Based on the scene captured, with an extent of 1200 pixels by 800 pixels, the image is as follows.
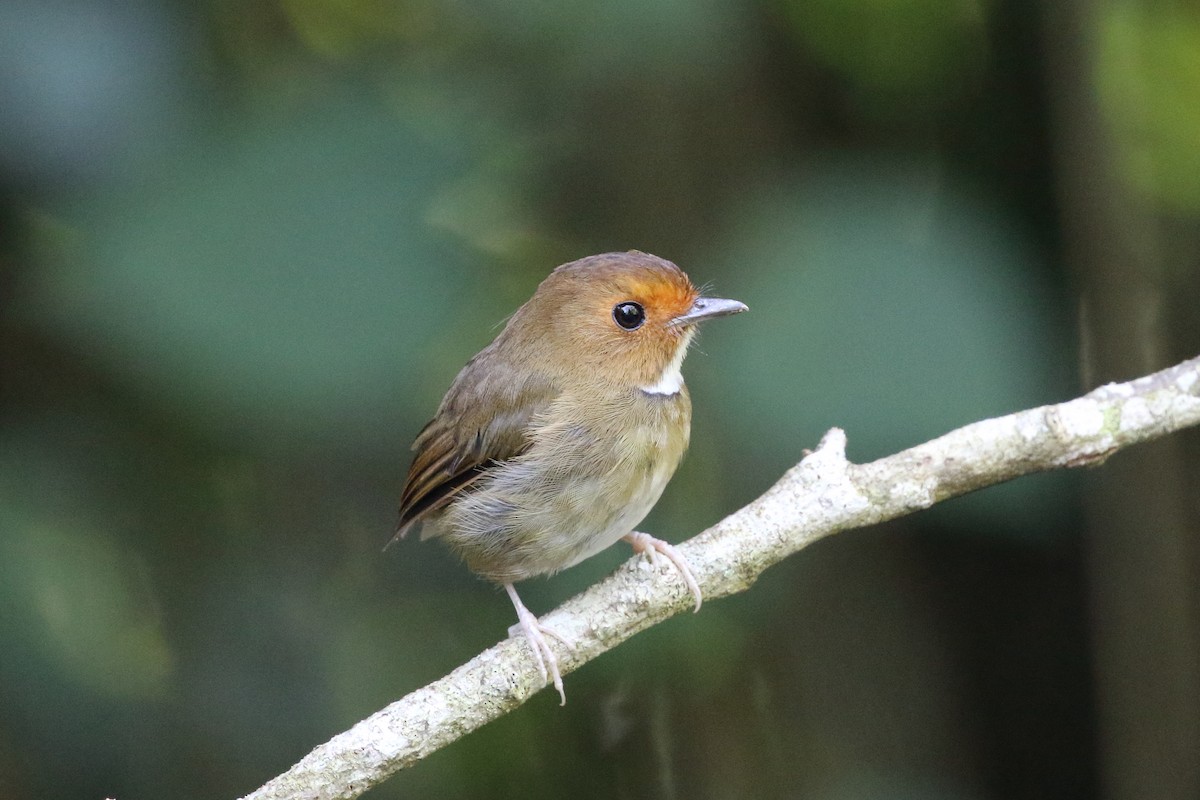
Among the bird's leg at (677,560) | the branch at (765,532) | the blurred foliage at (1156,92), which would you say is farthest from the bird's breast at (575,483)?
the blurred foliage at (1156,92)

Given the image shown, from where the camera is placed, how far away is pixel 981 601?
175 inches

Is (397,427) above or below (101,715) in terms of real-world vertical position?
above

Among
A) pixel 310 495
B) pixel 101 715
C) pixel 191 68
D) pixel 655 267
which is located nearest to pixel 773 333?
pixel 655 267

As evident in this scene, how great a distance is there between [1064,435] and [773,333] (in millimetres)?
1210

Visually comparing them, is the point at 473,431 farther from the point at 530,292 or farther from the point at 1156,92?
the point at 1156,92

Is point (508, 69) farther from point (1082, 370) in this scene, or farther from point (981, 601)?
point (981, 601)

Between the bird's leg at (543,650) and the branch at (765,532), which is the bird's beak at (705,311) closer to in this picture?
A: the branch at (765,532)

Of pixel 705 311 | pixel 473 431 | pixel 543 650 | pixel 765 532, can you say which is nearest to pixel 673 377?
pixel 705 311

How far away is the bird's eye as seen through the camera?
338 centimetres

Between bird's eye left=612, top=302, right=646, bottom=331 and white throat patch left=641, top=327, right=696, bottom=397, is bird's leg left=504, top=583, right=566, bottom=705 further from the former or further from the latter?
bird's eye left=612, top=302, right=646, bottom=331

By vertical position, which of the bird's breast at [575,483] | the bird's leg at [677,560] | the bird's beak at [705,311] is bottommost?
the bird's leg at [677,560]

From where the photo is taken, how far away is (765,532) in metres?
2.83

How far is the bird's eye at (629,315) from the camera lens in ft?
11.1

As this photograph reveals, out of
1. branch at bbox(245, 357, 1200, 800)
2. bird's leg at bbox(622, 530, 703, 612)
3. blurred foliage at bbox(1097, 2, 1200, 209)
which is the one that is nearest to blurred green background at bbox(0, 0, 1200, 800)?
blurred foliage at bbox(1097, 2, 1200, 209)
